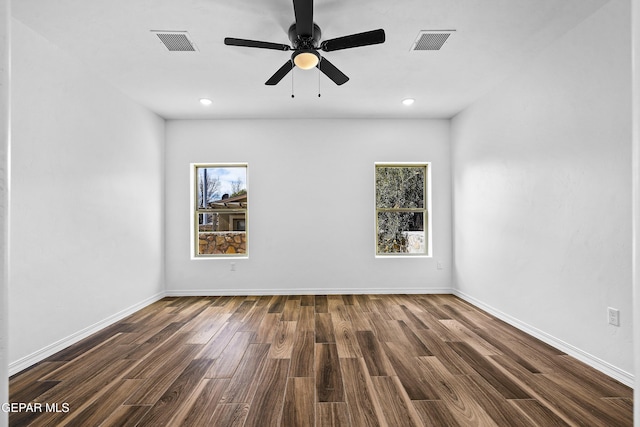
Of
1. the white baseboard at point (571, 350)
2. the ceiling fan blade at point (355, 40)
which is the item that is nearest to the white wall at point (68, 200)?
the ceiling fan blade at point (355, 40)

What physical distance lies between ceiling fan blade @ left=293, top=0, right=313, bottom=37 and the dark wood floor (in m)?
2.43

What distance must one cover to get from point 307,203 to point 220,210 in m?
1.36

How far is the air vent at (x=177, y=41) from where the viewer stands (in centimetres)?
267

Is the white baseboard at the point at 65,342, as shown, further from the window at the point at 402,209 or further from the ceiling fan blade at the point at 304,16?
the window at the point at 402,209

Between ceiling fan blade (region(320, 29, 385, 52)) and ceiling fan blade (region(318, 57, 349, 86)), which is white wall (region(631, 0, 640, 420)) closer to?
ceiling fan blade (region(320, 29, 385, 52))

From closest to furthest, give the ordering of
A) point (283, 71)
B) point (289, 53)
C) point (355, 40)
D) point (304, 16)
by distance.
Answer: point (304, 16), point (355, 40), point (283, 71), point (289, 53)

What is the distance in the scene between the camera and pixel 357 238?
4.93m

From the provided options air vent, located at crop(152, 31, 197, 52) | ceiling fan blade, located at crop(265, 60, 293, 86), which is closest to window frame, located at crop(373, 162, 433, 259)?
ceiling fan blade, located at crop(265, 60, 293, 86)

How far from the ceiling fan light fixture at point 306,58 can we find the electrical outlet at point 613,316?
2.77 metres

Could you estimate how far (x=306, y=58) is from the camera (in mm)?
2430

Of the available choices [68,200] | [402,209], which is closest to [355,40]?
[68,200]

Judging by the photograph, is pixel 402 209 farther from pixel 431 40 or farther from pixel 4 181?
pixel 4 181

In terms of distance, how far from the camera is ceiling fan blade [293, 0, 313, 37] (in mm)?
2047

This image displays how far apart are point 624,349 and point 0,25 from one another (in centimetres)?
337
